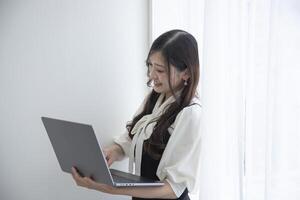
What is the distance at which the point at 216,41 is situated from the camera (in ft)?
3.19

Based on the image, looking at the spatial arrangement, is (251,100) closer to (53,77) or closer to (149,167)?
(149,167)

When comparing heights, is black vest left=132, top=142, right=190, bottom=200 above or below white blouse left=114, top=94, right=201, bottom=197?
below

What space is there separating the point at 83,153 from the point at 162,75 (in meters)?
0.38

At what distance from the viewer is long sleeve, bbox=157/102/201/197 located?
1.05 m

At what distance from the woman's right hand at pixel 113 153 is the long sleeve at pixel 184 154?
1.03ft

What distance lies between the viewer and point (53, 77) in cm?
128

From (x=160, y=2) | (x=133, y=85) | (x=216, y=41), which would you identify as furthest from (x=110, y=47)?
(x=216, y=41)

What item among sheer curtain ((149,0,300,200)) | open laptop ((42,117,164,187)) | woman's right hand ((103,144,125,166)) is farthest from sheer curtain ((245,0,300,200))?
woman's right hand ((103,144,125,166))

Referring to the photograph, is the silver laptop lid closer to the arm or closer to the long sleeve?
the arm

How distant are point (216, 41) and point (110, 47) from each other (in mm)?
543

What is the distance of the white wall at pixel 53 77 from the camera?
1.23 metres

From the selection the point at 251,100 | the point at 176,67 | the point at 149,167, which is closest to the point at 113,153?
the point at 149,167

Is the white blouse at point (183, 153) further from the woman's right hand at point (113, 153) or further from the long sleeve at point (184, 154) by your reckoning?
the woman's right hand at point (113, 153)

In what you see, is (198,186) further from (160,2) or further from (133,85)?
(160,2)
